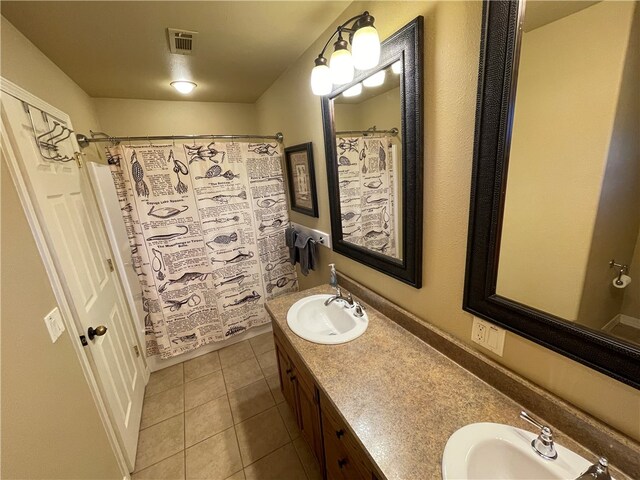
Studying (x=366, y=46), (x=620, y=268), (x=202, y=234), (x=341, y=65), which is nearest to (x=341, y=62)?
(x=341, y=65)

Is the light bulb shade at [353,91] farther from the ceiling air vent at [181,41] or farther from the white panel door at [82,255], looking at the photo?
the white panel door at [82,255]

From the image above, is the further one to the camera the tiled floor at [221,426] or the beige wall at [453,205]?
the tiled floor at [221,426]

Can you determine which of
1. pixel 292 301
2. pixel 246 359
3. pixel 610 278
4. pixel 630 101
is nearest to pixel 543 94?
pixel 630 101

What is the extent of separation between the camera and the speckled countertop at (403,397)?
712mm

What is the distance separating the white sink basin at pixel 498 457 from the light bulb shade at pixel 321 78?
1.46 meters

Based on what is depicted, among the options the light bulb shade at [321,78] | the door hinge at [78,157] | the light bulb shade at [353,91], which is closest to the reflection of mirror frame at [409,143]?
the light bulb shade at [353,91]

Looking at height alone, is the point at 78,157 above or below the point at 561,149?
above

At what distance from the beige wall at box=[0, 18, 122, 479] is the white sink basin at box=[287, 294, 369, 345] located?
35.5 inches

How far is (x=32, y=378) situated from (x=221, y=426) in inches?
48.7

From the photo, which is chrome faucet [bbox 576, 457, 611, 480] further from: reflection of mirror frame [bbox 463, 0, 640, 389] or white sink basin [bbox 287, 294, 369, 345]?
white sink basin [bbox 287, 294, 369, 345]

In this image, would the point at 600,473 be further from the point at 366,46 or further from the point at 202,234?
the point at 202,234

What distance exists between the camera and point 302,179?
206 cm

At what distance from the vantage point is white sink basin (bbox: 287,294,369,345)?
1320mm

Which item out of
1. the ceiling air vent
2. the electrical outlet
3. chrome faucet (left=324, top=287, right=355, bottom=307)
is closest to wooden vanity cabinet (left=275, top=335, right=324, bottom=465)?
chrome faucet (left=324, top=287, right=355, bottom=307)
